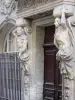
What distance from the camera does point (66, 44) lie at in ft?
19.7

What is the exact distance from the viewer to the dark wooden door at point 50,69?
739 centimetres

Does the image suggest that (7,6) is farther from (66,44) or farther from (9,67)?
(66,44)

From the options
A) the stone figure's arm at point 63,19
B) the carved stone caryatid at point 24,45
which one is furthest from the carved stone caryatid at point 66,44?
the carved stone caryatid at point 24,45

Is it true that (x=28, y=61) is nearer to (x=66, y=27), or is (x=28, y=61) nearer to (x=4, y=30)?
(x=66, y=27)

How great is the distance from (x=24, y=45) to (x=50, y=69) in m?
0.87

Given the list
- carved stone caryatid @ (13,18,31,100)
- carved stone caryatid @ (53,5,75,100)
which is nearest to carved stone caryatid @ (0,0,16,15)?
carved stone caryatid @ (13,18,31,100)

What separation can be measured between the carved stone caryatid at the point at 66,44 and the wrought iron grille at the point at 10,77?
263 cm

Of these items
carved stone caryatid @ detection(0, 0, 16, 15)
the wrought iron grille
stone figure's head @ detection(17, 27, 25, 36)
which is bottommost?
the wrought iron grille

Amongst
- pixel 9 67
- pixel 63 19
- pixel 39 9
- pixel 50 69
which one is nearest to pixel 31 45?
pixel 50 69

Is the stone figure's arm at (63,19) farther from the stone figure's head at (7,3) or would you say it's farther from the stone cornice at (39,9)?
the stone figure's head at (7,3)

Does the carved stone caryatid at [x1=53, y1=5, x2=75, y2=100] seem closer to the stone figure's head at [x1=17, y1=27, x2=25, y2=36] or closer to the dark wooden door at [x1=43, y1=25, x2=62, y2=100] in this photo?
the dark wooden door at [x1=43, y1=25, x2=62, y2=100]

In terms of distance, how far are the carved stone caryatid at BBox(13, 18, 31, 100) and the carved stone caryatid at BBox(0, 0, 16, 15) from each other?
135 centimetres

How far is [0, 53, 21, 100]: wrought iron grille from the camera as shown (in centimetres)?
869

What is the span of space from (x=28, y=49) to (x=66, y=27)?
76.6 inches
